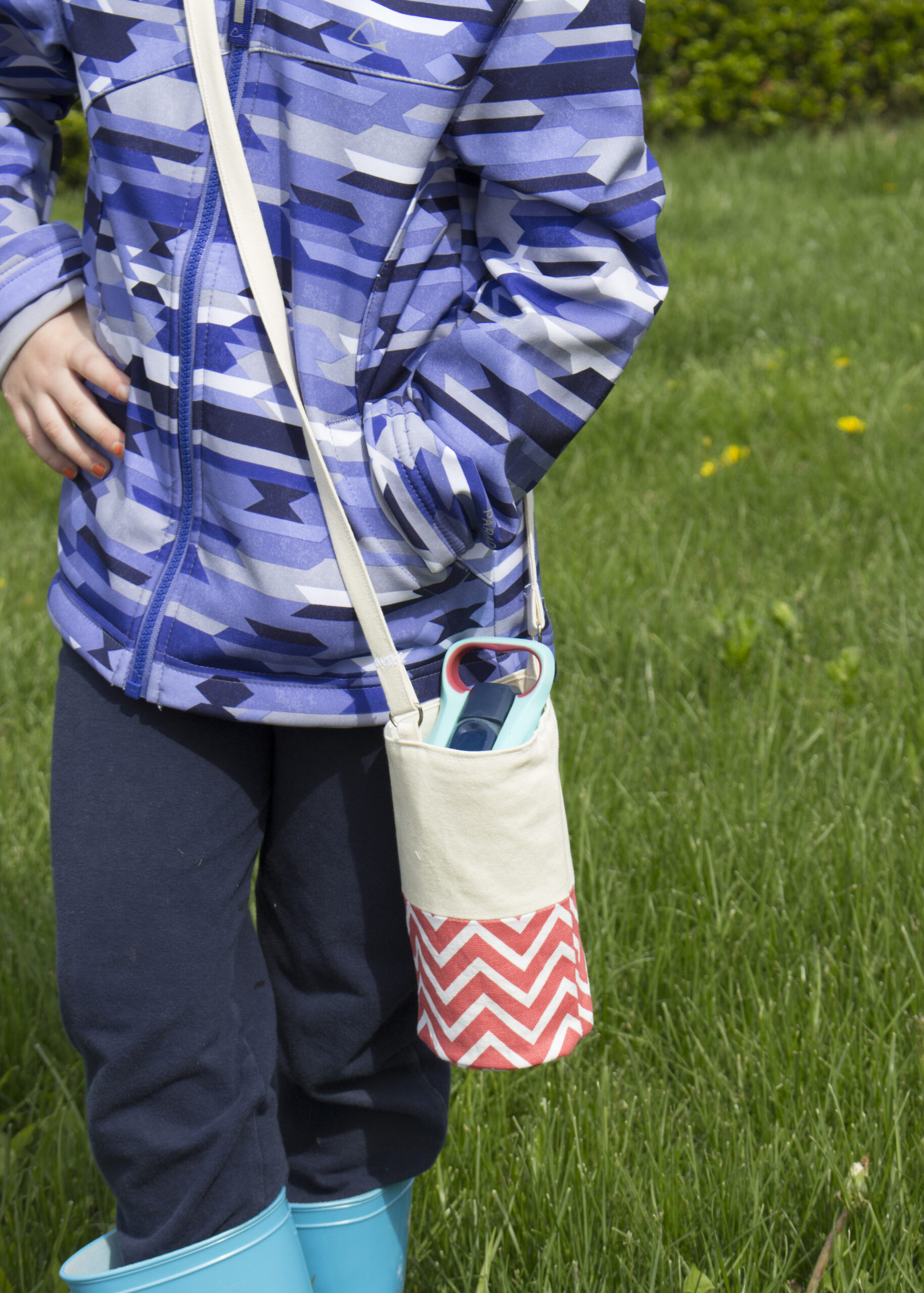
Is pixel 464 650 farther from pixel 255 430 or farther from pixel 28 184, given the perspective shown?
pixel 28 184

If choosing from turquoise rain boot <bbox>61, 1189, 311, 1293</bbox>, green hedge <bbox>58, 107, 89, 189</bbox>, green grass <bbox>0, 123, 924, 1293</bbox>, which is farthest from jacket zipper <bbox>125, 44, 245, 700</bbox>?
green hedge <bbox>58, 107, 89, 189</bbox>

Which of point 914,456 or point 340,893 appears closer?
point 340,893

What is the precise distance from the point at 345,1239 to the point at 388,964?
336 mm

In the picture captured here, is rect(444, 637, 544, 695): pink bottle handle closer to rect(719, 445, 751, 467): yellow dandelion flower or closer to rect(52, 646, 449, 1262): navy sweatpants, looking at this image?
rect(52, 646, 449, 1262): navy sweatpants

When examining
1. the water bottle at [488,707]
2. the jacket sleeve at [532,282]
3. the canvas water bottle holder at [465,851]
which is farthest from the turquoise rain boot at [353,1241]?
the jacket sleeve at [532,282]

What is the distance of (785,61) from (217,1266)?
8.56 m

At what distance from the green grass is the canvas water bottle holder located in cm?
43

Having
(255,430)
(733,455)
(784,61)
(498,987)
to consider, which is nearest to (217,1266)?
(498,987)

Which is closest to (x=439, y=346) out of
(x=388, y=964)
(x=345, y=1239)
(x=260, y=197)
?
(x=260, y=197)

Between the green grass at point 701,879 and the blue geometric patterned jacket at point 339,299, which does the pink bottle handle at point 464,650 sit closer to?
the blue geometric patterned jacket at point 339,299

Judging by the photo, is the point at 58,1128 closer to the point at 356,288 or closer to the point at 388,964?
the point at 388,964

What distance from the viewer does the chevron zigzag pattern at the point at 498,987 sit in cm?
108

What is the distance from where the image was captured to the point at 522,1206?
4.86ft

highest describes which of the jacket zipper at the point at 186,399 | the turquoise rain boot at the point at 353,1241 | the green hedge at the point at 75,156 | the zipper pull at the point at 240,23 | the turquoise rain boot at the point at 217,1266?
the green hedge at the point at 75,156
